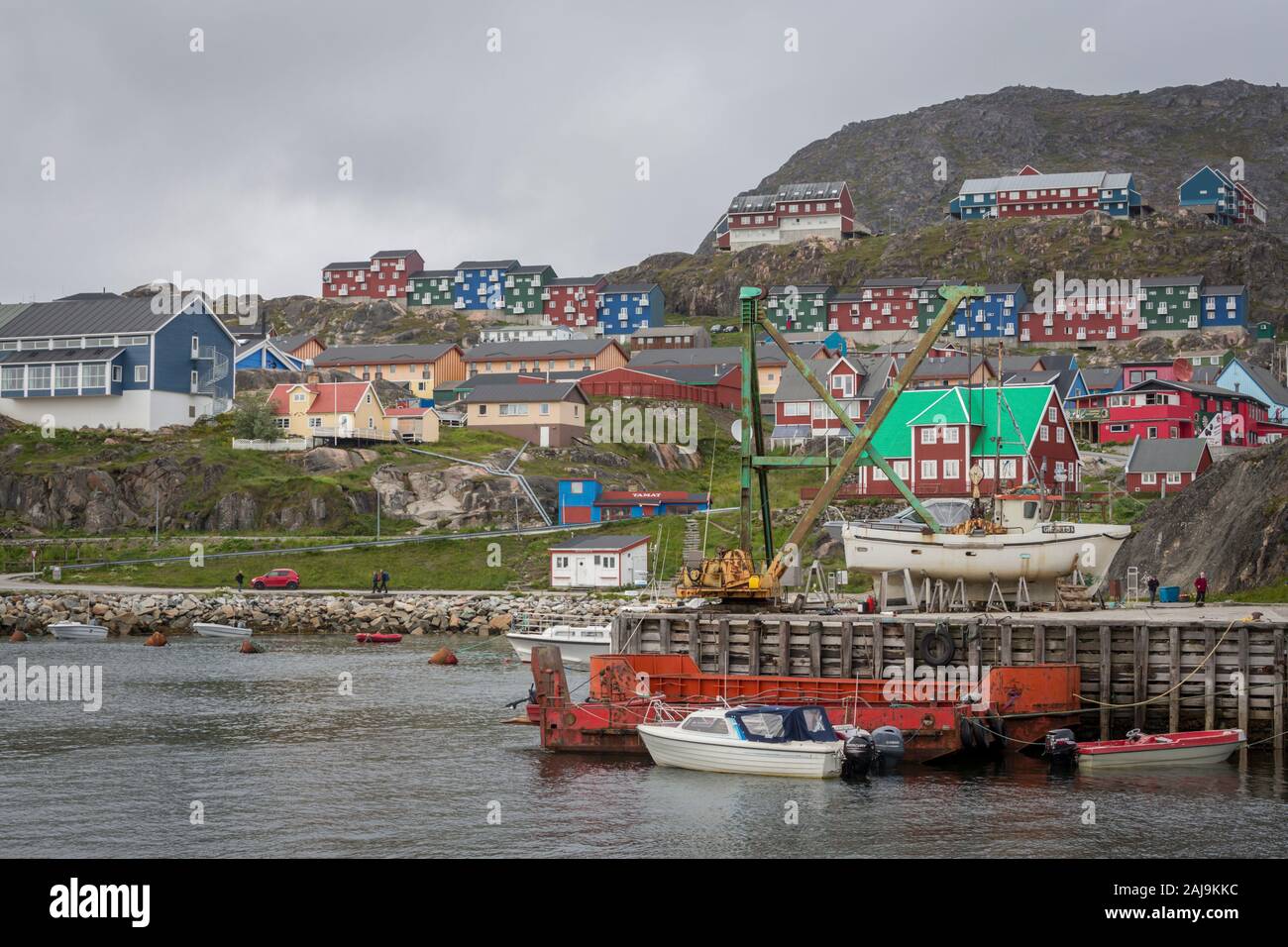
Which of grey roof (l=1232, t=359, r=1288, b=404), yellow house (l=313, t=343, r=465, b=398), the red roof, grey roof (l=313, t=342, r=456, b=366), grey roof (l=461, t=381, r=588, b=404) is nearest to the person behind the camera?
the red roof

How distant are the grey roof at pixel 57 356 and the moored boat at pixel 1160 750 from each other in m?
92.8

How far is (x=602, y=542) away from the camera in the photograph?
84375 mm

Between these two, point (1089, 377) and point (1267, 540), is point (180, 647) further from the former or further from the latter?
point (1089, 377)

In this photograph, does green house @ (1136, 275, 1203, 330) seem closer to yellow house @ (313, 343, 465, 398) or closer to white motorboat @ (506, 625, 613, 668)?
yellow house @ (313, 343, 465, 398)

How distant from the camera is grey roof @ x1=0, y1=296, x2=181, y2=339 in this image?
11269 cm

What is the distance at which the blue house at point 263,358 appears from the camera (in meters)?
142

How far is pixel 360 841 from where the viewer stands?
2697cm

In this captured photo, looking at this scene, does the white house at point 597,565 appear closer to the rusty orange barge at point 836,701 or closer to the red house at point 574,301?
the rusty orange barge at point 836,701

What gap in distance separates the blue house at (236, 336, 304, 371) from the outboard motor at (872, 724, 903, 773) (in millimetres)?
115766

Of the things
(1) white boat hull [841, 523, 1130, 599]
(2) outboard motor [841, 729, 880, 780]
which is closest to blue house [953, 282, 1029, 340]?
(1) white boat hull [841, 523, 1130, 599]

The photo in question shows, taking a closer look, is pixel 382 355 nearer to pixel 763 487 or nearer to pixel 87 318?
pixel 87 318
